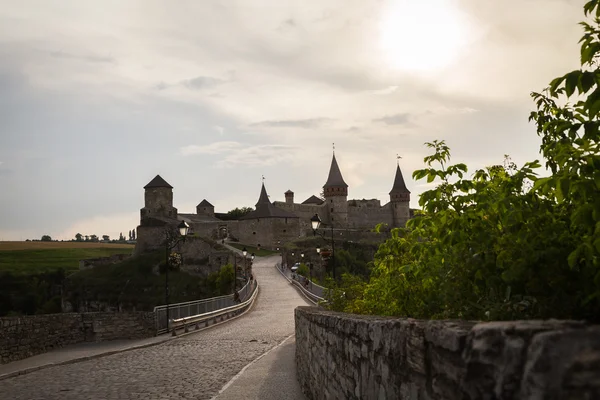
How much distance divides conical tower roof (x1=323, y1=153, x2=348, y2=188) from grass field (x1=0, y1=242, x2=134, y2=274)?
42.2m

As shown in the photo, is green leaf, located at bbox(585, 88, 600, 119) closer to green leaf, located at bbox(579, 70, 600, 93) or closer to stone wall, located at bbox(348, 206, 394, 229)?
green leaf, located at bbox(579, 70, 600, 93)

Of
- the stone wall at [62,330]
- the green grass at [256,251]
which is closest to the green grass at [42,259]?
the green grass at [256,251]

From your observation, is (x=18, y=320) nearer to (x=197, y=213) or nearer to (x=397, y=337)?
(x=397, y=337)

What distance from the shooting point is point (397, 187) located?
130625 millimetres

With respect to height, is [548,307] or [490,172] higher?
[490,172]

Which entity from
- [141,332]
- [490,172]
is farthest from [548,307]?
[141,332]

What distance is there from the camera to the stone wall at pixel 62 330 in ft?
57.0

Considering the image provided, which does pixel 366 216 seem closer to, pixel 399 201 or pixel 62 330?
pixel 399 201

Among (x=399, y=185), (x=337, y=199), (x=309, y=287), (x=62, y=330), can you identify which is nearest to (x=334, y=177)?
(x=337, y=199)

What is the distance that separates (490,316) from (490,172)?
3.64 metres

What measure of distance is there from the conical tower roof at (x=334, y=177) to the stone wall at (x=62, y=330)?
Answer: 103m

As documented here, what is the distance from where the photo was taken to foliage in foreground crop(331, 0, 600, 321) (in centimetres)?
350

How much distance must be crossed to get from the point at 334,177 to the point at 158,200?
38093 mm

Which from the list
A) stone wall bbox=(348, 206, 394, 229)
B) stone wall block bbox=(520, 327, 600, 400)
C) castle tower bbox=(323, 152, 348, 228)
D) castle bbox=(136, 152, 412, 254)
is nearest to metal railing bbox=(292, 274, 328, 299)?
stone wall block bbox=(520, 327, 600, 400)
